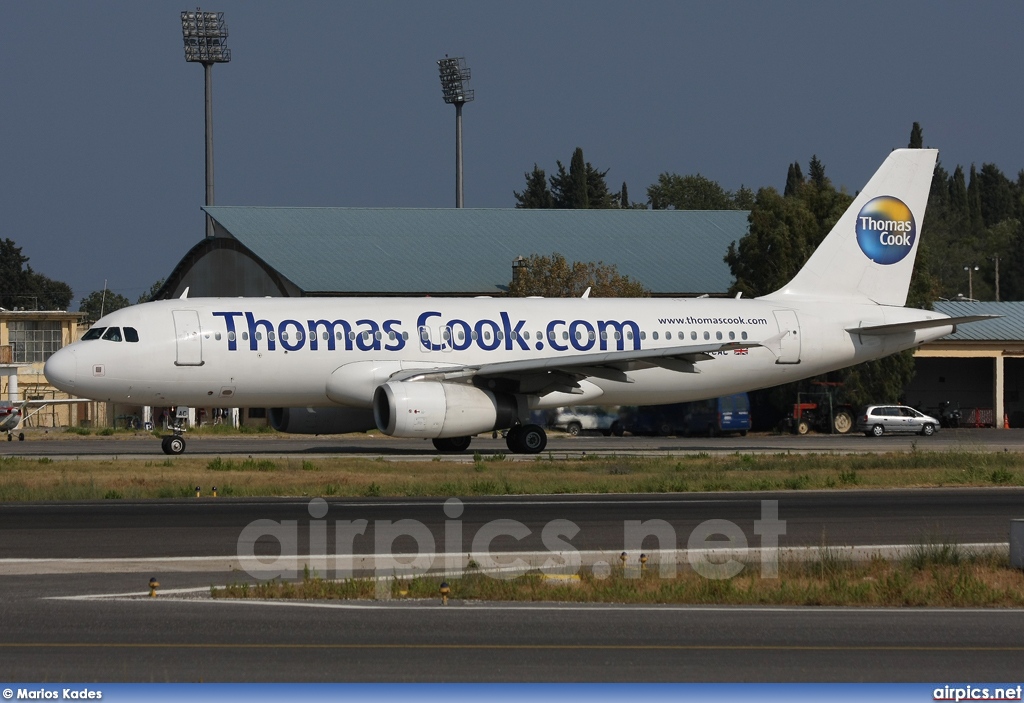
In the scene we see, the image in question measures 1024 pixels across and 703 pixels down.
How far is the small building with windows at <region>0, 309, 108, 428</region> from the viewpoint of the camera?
252ft

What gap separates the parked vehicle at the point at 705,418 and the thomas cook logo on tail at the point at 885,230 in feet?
41.7

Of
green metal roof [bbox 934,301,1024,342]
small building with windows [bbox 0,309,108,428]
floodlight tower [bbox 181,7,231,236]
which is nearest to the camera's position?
green metal roof [bbox 934,301,1024,342]

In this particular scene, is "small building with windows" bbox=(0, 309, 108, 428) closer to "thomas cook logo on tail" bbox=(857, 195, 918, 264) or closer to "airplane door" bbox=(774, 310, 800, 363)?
"airplane door" bbox=(774, 310, 800, 363)

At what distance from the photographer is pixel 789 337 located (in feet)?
133

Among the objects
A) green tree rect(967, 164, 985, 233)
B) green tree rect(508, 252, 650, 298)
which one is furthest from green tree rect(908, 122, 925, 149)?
green tree rect(508, 252, 650, 298)

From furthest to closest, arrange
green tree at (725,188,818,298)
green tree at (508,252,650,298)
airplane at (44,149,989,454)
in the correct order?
green tree at (508,252,650,298) < green tree at (725,188,818,298) < airplane at (44,149,989,454)

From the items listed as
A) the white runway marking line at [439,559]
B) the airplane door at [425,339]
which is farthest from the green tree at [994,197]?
the white runway marking line at [439,559]

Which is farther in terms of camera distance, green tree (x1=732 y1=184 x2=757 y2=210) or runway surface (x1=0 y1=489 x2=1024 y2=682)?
green tree (x1=732 y1=184 x2=757 y2=210)

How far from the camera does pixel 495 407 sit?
35.8 metres

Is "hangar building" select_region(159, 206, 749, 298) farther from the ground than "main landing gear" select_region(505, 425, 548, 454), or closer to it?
farther from the ground

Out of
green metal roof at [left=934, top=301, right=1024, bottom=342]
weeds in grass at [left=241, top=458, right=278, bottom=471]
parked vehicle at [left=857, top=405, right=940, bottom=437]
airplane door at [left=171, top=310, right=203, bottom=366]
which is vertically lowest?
parked vehicle at [left=857, top=405, right=940, bottom=437]

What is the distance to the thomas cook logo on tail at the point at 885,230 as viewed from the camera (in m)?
43.0

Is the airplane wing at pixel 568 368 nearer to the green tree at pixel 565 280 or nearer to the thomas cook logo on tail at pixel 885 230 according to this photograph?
the thomas cook logo on tail at pixel 885 230

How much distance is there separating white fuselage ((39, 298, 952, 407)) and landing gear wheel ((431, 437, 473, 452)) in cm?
254
